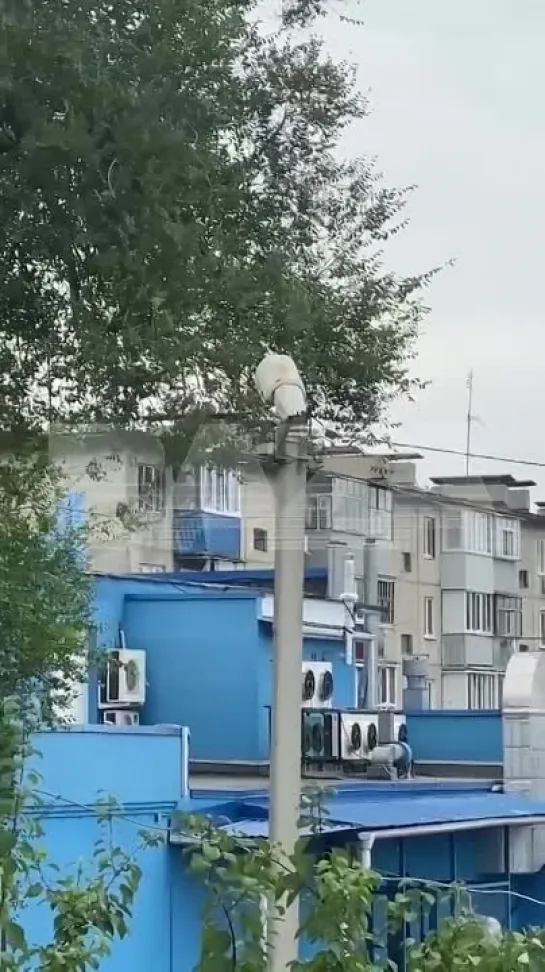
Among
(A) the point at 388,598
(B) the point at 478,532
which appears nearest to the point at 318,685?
(A) the point at 388,598

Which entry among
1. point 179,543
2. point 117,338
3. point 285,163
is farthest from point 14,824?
point 285,163

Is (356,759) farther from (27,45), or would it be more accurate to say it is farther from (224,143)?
(27,45)

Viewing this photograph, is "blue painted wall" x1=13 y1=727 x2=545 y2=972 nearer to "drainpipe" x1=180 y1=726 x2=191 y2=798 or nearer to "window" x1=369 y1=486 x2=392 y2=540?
"drainpipe" x1=180 y1=726 x2=191 y2=798

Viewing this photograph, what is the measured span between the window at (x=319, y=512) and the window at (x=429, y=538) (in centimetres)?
7

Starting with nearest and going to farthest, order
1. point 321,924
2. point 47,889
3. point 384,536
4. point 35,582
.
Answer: point 321,924, point 47,889, point 384,536, point 35,582

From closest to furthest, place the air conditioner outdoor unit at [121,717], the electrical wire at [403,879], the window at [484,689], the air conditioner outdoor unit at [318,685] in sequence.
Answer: the electrical wire at [403,879], the air conditioner outdoor unit at [318,685], the window at [484,689], the air conditioner outdoor unit at [121,717]

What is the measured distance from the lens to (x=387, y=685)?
1174mm

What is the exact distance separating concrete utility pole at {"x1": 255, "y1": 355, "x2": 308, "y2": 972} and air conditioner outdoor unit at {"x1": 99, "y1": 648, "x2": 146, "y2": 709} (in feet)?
1.37

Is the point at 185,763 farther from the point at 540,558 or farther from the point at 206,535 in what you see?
the point at 540,558

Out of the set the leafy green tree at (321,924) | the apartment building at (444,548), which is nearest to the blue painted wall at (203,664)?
the apartment building at (444,548)

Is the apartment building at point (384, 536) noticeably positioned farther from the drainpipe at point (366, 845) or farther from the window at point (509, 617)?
the drainpipe at point (366, 845)

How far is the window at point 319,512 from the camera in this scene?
792mm

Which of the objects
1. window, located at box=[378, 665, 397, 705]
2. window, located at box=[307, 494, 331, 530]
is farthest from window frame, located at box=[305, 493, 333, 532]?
window, located at box=[378, 665, 397, 705]

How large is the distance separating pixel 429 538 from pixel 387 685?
312 millimetres
